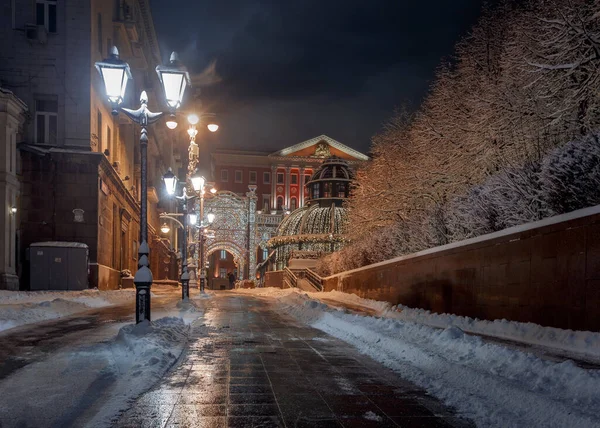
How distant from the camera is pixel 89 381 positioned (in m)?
6.83

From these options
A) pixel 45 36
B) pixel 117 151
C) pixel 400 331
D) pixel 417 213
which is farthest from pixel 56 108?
pixel 400 331

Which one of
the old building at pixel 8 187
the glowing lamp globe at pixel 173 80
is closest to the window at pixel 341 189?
the old building at pixel 8 187

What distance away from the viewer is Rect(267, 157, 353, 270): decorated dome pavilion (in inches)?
1738

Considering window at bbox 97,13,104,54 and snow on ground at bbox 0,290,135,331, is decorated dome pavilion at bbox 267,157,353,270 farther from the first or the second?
snow on ground at bbox 0,290,135,331

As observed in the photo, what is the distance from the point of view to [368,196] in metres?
27.0

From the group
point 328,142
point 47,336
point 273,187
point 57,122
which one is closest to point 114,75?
point 47,336

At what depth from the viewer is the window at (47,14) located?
28.3 meters

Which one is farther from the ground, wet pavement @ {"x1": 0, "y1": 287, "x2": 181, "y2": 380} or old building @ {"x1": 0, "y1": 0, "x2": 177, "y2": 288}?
old building @ {"x1": 0, "y1": 0, "x2": 177, "y2": 288}

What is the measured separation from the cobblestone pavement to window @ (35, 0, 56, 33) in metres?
23.1

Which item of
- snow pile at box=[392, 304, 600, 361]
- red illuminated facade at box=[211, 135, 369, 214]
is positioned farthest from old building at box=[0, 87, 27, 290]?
red illuminated facade at box=[211, 135, 369, 214]

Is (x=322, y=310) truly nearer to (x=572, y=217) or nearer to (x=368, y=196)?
(x=572, y=217)

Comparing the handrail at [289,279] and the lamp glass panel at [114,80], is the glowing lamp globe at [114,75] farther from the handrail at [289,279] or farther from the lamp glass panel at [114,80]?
the handrail at [289,279]

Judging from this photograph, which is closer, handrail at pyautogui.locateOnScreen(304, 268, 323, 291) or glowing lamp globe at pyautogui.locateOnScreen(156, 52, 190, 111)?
glowing lamp globe at pyautogui.locateOnScreen(156, 52, 190, 111)

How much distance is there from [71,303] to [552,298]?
13.6m
